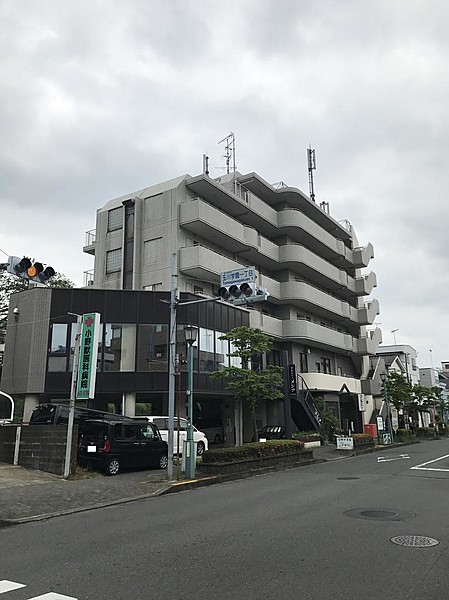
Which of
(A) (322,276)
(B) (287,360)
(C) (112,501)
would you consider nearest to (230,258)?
(B) (287,360)

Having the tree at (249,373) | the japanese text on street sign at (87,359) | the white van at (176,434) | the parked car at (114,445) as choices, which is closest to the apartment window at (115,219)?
the tree at (249,373)

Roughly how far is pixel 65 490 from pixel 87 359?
14.2 feet

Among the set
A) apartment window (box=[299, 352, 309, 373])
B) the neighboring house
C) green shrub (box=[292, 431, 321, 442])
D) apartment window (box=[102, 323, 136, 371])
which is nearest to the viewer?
apartment window (box=[102, 323, 136, 371])

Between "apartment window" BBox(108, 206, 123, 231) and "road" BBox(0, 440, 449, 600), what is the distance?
934 inches

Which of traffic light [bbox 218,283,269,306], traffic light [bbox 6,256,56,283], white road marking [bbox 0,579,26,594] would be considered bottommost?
white road marking [bbox 0,579,26,594]

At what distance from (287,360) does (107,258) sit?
44.6ft

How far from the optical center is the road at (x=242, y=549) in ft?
18.2

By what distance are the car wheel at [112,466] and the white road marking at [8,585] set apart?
423 inches

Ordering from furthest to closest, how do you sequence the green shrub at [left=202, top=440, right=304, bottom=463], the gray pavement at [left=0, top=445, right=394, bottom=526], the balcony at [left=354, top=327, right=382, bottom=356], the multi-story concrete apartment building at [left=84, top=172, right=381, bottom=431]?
the balcony at [left=354, top=327, right=382, bottom=356], the multi-story concrete apartment building at [left=84, top=172, right=381, bottom=431], the green shrub at [left=202, top=440, right=304, bottom=463], the gray pavement at [left=0, top=445, right=394, bottom=526]

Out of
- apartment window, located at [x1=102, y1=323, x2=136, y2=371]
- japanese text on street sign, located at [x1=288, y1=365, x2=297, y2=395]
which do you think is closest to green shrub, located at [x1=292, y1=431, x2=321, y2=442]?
japanese text on street sign, located at [x1=288, y1=365, x2=297, y2=395]

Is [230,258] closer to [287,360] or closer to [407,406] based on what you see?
[287,360]

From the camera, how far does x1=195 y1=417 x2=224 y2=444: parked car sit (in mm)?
30562

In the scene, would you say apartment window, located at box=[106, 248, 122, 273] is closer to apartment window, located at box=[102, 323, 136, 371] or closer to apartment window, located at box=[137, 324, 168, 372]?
apartment window, located at box=[102, 323, 136, 371]

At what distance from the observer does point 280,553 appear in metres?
6.97
